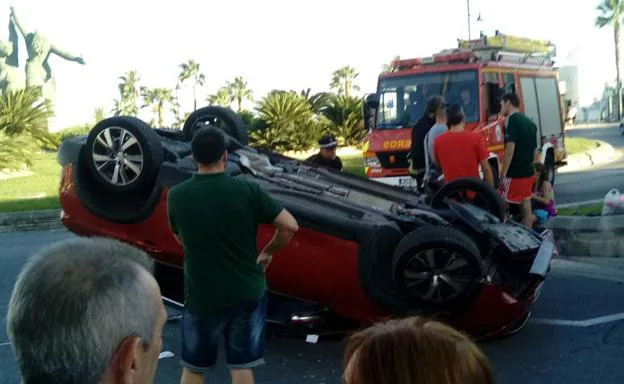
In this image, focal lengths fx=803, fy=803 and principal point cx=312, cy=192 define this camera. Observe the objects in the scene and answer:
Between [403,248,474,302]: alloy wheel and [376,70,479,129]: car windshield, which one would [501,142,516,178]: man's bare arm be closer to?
[376,70,479,129]: car windshield

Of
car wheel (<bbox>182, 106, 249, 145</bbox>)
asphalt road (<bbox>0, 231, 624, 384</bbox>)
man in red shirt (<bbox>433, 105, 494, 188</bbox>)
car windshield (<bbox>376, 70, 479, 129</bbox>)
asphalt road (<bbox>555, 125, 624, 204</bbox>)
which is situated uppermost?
car windshield (<bbox>376, 70, 479, 129</bbox>)

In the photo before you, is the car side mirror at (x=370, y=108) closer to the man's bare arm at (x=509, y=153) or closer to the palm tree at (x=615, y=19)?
the man's bare arm at (x=509, y=153)

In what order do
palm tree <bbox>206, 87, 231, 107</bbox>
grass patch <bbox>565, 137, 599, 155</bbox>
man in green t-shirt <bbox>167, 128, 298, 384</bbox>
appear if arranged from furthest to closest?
palm tree <bbox>206, 87, 231, 107</bbox> < grass patch <bbox>565, 137, 599, 155</bbox> < man in green t-shirt <bbox>167, 128, 298, 384</bbox>

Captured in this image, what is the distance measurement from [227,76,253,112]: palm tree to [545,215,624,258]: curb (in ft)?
250

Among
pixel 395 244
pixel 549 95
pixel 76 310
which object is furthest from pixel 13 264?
pixel 549 95

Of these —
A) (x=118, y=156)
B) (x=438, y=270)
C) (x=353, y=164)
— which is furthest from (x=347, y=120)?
(x=438, y=270)

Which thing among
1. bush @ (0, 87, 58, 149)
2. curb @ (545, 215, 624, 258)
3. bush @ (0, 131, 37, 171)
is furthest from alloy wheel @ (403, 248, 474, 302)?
bush @ (0, 87, 58, 149)

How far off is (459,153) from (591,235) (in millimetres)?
2153

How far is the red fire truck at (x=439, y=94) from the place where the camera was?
12586 millimetres

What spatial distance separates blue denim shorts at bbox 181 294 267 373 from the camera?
13.9ft

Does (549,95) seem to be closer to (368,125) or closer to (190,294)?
(368,125)

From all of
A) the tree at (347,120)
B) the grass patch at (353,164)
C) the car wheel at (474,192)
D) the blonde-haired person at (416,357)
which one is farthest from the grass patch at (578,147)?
the blonde-haired person at (416,357)

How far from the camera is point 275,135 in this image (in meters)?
29.4

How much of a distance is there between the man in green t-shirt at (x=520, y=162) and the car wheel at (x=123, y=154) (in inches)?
188
